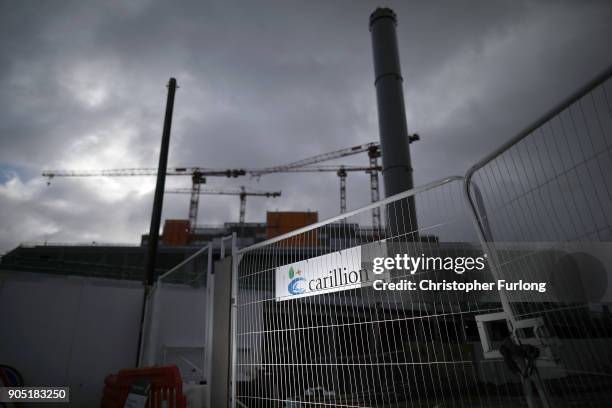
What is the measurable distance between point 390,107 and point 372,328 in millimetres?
7979

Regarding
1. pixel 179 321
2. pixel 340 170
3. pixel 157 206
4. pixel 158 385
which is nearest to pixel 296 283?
pixel 158 385

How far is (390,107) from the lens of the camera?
9.45 m

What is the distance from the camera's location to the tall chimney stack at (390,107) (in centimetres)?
894

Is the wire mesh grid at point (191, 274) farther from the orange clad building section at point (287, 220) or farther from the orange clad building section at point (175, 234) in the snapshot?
the orange clad building section at point (175, 234)

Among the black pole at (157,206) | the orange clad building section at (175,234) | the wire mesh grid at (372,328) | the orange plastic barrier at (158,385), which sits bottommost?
the orange plastic barrier at (158,385)

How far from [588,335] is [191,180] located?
72.1 metres

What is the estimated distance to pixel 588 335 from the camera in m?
1.58

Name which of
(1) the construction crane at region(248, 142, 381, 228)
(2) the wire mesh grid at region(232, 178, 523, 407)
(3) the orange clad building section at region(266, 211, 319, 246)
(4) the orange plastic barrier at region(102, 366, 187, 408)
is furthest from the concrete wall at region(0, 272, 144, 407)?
(1) the construction crane at region(248, 142, 381, 228)

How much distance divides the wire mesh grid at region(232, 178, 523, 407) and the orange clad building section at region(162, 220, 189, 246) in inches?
2124

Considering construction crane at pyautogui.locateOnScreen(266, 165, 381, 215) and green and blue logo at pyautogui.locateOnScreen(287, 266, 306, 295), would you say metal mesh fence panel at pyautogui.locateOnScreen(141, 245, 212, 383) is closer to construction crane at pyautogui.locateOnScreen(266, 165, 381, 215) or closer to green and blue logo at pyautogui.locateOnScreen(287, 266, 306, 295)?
green and blue logo at pyautogui.locateOnScreen(287, 266, 306, 295)

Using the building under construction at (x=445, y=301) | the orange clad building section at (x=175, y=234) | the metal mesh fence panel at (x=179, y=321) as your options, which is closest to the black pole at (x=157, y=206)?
the metal mesh fence panel at (x=179, y=321)

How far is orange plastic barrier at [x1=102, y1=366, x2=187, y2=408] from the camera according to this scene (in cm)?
369

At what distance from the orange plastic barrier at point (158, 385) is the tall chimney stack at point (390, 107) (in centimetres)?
640

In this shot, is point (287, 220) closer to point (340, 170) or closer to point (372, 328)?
point (340, 170)
